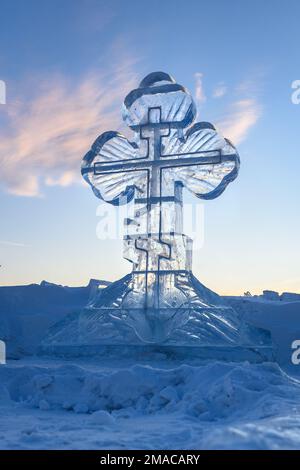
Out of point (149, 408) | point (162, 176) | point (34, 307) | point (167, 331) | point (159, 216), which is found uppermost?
point (162, 176)

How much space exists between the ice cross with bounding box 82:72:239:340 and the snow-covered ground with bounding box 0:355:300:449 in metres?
3.76

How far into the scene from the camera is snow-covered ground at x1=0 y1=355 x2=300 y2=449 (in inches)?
150

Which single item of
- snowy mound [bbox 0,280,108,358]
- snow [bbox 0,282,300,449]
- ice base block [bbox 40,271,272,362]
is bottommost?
snow [bbox 0,282,300,449]

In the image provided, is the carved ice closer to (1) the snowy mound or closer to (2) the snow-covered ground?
(2) the snow-covered ground

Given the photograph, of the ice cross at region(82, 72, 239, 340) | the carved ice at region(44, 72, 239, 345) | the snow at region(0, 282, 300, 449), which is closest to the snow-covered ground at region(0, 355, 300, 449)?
the snow at region(0, 282, 300, 449)

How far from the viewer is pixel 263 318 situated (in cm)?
1412

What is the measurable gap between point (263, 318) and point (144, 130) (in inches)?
228

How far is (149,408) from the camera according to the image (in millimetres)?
5602

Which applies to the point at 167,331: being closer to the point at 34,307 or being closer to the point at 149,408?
the point at 149,408

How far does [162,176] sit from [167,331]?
9.00 feet

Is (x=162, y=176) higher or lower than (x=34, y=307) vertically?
higher

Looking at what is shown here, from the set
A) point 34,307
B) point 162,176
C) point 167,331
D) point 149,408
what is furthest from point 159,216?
point 34,307
